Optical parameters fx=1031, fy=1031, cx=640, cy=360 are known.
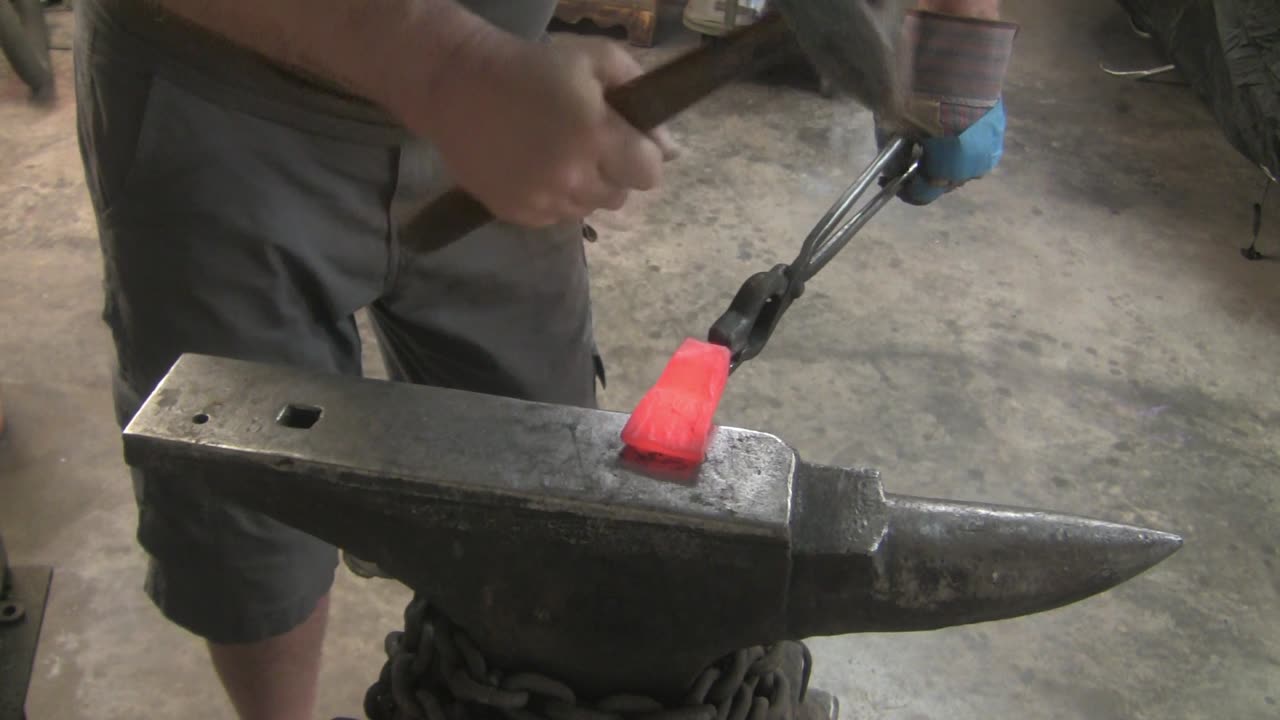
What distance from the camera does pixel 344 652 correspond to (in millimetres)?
1604

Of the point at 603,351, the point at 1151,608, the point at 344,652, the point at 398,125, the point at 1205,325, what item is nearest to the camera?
the point at 398,125

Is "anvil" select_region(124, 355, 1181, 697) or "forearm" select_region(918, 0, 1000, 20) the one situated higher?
"forearm" select_region(918, 0, 1000, 20)

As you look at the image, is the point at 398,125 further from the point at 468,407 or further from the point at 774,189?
the point at 774,189

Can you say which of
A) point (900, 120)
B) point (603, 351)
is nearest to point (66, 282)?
point (603, 351)

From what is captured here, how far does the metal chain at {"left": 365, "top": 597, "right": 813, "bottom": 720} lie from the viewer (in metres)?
0.66

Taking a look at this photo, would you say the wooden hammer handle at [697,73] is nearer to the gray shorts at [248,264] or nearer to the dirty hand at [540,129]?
the dirty hand at [540,129]

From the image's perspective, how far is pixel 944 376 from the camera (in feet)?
7.18

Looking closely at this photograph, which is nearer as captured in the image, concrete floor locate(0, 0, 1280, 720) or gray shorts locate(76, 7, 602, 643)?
gray shorts locate(76, 7, 602, 643)

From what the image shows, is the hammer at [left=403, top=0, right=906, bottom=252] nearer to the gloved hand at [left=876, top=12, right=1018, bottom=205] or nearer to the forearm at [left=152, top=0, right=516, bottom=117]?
the forearm at [left=152, top=0, right=516, bottom=117]

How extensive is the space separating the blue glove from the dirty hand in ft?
1.74

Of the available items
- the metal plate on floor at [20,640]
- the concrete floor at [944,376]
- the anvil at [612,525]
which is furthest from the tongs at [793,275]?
the concrete floor at [944,376]

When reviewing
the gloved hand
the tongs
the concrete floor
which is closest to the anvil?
the tongs

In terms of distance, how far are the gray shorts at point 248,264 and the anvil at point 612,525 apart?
223 mm

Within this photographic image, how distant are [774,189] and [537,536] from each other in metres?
2.27
